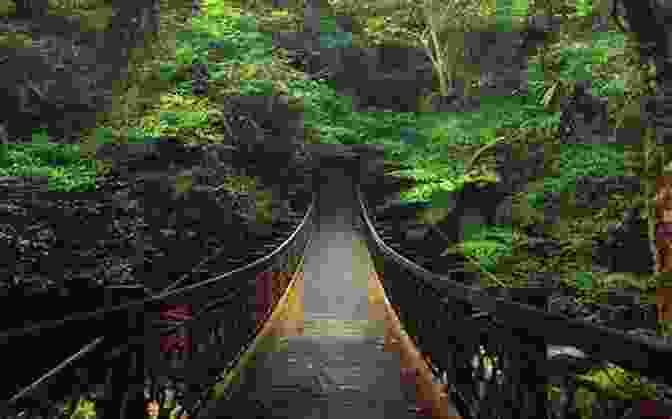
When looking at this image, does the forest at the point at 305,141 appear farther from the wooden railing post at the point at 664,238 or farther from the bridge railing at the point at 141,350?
the bridge railing at the point at 141,350

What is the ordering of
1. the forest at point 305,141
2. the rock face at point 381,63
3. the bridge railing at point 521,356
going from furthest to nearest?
the rock face at point 381,63 → the forest at point 305,141 → the bridge railing at point 521,356

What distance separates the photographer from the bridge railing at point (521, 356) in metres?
1.98

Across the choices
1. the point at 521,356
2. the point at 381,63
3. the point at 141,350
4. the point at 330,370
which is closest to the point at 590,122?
the point at 330,370

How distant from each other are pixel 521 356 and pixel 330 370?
9.12 ft

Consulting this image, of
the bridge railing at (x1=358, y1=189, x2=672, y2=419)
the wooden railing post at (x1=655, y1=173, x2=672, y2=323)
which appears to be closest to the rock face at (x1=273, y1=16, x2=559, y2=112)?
the wooden railing post at (x1=655, y1=173, x2=672, y2=323)

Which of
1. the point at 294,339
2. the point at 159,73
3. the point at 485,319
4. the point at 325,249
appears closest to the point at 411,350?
the point at 294,339

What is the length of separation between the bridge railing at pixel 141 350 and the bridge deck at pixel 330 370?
15.2 inches

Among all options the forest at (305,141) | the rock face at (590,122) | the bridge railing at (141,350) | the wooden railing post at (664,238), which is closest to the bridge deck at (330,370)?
the bridge railing at (141,350)

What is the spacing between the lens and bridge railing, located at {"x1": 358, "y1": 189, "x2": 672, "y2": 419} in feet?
6.50

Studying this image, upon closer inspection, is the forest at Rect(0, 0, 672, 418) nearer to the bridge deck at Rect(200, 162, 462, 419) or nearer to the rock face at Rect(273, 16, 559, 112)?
the rock face at Rect(273, 16, 559, 112)

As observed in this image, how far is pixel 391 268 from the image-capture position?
8.69m

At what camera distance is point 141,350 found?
10.0 feet

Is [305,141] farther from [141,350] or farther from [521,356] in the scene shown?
[521,356]

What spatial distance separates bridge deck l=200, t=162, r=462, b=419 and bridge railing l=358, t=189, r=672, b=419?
573 mm
